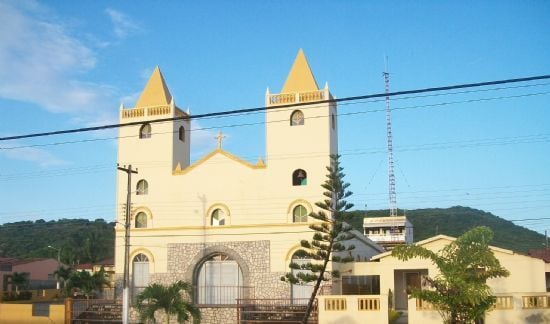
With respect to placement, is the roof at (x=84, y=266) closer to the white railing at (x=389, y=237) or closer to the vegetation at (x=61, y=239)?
the vegetation at (x=61, y=239)

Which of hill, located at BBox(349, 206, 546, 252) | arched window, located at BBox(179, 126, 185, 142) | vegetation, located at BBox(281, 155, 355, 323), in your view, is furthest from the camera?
hill, located at BBox(349, 206, 546, 252)

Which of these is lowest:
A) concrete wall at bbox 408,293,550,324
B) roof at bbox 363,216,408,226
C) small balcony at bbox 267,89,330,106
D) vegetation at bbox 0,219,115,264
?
concrete wall at bbox 408,293,550,324

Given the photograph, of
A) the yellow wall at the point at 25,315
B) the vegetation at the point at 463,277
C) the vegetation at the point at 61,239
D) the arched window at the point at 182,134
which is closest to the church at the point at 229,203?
the arched window at the point at 182,134

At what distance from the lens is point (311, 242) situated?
23.9 meters

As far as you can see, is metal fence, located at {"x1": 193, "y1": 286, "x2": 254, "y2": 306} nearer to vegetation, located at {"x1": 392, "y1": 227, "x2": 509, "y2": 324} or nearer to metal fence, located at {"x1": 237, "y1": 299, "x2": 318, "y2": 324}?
metal fence, located at {"x1": 237, "y1": 299, "x2": 318, "y2": 324}

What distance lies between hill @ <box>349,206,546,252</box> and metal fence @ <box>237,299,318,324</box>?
123ft

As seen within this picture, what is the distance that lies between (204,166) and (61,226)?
54.4m

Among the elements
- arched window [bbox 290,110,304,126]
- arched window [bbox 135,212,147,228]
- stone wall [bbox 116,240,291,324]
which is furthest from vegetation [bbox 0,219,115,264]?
arched window [bbox 290,110,304,126]

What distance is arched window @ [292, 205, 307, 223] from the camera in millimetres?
25516

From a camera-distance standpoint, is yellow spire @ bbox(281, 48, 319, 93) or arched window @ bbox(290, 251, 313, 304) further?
yellow spire @ bbox(281, 48, 319, 93)

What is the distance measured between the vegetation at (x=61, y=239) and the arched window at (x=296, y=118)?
131 feet

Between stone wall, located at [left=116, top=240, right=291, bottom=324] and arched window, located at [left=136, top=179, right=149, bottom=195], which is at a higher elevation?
arched window, located at [left=136, top=179, right=149, bottom=195]

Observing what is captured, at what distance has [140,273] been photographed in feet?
90.2

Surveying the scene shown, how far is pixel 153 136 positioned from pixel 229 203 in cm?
523
